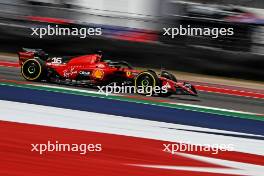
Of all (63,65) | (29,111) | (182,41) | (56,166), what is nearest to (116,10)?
(182,41)

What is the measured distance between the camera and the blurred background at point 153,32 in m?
12.3

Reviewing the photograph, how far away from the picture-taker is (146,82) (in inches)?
318

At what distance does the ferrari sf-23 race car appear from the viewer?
26.7ft

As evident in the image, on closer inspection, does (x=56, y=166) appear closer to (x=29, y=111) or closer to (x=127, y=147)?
(x=127, y=147)

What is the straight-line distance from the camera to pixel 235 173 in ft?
17.5

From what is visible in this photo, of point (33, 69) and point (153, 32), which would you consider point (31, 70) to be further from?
point (153, 32)

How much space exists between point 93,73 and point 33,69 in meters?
1.03
